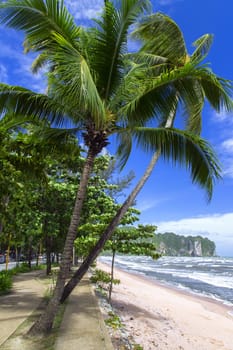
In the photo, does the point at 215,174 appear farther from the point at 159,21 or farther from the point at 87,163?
the point at 159,21

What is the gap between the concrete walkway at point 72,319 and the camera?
544 centimetres

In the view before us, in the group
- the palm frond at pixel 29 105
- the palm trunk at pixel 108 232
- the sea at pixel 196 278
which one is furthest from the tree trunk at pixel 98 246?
the sea at pixel 196 278

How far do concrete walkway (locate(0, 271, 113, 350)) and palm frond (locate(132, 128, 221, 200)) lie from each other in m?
3.74

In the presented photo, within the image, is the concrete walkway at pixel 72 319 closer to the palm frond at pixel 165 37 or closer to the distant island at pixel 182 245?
the palm frond at pixel 165 37

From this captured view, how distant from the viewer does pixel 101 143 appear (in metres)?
6.32

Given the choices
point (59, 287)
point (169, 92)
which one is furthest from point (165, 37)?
point (59, 287)

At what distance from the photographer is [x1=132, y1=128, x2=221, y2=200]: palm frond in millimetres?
6543

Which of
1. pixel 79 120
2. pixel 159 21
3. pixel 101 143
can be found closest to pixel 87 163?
pixel 101 143

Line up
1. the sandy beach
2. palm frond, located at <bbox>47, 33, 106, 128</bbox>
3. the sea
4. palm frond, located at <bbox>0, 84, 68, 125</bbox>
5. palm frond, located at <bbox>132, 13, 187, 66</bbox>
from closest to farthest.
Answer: palm frond, located at <bbox>47, 33, 106, 128</bbox> → palm frond, located at <bbox>0, 84, 68, 125</bbox> → the sandy beach → palm frond, located at <bbox>132, 13, 187, 66</bbox> → the sea

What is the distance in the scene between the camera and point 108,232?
7.68 meters

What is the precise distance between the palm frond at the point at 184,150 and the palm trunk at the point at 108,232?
42cm

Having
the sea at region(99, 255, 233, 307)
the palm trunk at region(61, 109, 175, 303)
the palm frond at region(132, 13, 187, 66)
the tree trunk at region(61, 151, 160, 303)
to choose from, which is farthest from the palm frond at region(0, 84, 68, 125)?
the sea at region(99, 255, 233, 307)

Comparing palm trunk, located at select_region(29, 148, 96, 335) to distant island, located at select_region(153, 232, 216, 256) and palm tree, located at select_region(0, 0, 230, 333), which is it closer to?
palm tree, located at select_region(0, 0, 230, 333)

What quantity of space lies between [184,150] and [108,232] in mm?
2690
